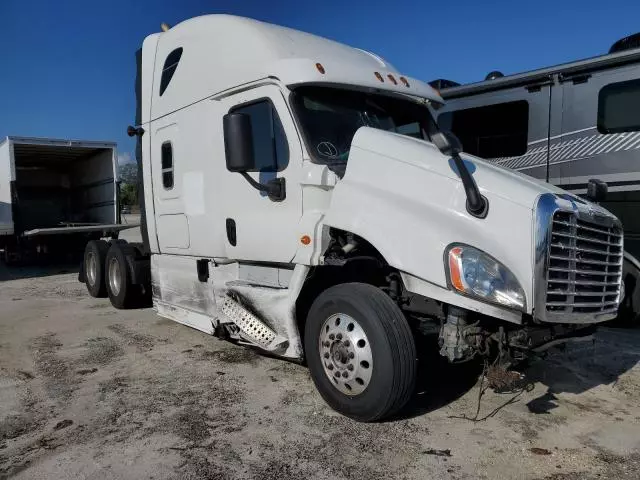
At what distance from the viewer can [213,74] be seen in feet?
17.6

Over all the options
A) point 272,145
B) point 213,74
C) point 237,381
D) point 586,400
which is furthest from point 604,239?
point 213,74

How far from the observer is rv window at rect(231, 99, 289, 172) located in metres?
4.59

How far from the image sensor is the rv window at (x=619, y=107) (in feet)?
23.1

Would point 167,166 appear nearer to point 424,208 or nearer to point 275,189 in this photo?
point 275,189

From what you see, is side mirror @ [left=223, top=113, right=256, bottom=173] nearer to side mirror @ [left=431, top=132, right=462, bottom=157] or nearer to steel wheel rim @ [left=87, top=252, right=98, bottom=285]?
side mirror @ [left=431, top=132, right=462, bottom=157]

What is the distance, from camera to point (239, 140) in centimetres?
436

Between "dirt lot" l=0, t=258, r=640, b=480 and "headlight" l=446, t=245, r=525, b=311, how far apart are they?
1.03 m

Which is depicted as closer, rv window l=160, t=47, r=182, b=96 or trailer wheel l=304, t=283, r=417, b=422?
trailer wheel l=304, t=283, r=417, b=422

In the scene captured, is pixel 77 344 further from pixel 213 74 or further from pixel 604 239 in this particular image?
pixel 604 239

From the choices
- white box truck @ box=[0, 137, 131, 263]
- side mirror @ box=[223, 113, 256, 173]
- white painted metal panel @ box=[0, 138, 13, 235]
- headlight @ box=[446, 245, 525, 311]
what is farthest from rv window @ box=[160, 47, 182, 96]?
white painted metal panel @ box=[0, 138, 13, 235]

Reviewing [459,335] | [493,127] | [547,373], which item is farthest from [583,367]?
[493,127]

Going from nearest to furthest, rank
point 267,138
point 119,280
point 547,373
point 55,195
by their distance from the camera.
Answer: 1. point 267,138
2. point 547,373
3. point 119,280
4. point 55,195

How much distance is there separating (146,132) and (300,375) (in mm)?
3618

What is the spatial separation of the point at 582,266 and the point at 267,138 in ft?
8.72
